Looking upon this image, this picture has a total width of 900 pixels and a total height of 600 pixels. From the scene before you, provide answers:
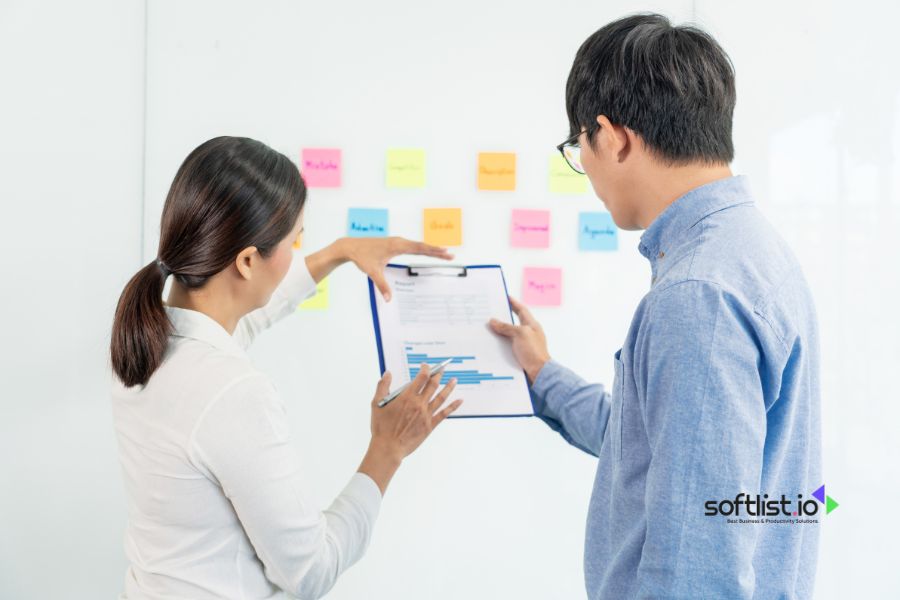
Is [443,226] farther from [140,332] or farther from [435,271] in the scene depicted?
[140,332]

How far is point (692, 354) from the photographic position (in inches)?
25.3

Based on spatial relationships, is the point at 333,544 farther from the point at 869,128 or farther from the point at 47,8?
the point at 869,128

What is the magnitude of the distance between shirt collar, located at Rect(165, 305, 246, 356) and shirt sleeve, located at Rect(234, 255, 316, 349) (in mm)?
334

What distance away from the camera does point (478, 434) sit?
1613 millimetres

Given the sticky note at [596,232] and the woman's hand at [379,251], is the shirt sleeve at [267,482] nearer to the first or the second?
the woman's hand at [379,251]

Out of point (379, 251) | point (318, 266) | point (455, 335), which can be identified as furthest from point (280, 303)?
point (455, 335)

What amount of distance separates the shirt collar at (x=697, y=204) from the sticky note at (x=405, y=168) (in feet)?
2.85

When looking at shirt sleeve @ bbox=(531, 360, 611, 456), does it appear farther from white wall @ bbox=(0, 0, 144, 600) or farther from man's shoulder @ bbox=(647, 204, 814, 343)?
white wall @ bbox=(0, 0, 144, 600)

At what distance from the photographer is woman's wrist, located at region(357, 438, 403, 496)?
3.48 feet

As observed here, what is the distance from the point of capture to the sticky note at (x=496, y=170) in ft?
5.21

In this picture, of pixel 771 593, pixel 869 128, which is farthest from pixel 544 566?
pixel 869 128

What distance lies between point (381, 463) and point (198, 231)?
429 millimetres

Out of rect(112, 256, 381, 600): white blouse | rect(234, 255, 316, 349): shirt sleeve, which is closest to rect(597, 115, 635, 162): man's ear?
rect(112, 256, 381, 600): white blouse

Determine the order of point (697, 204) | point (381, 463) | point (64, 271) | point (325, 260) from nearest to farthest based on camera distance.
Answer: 1. point (697, 204)
2. point (381, 463)
3. point (325, 260)
4. point (64, 271)
